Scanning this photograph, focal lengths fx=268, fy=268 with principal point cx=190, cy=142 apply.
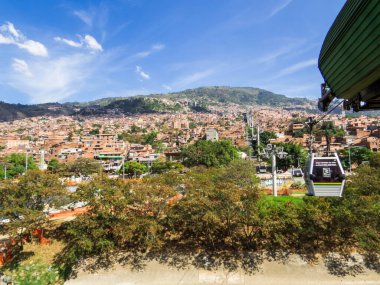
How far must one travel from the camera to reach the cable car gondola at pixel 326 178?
6.73 metres

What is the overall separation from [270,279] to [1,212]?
48.9 feet

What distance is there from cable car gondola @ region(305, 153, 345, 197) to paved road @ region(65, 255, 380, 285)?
327 inches

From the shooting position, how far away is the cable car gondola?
673cm

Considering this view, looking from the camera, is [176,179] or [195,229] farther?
[176,179]

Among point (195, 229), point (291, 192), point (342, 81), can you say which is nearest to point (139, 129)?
point (291, 192)

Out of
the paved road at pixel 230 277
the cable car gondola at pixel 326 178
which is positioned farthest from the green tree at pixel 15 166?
the cable car gondola at pixel 326 178

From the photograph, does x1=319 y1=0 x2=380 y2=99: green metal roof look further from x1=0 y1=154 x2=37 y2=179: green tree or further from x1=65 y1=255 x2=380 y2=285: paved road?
x1=0 y1=154 x2=37 y2=179: green tree

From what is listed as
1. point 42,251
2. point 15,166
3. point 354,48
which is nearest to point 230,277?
point 42,251

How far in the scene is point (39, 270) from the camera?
44.7 feet

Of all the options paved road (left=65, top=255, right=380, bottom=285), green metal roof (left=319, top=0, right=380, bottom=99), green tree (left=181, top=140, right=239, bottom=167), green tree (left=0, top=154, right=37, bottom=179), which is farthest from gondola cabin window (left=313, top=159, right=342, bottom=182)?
green tree (left=0, top=154, right=37, bottom=179)

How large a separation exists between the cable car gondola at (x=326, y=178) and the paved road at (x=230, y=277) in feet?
27.2

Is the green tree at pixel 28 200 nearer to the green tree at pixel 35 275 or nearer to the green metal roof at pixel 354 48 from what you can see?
the green tree at pixel 35 275

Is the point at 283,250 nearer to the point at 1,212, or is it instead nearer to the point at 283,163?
the point at 1,212

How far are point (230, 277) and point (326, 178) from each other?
8.88 metres
